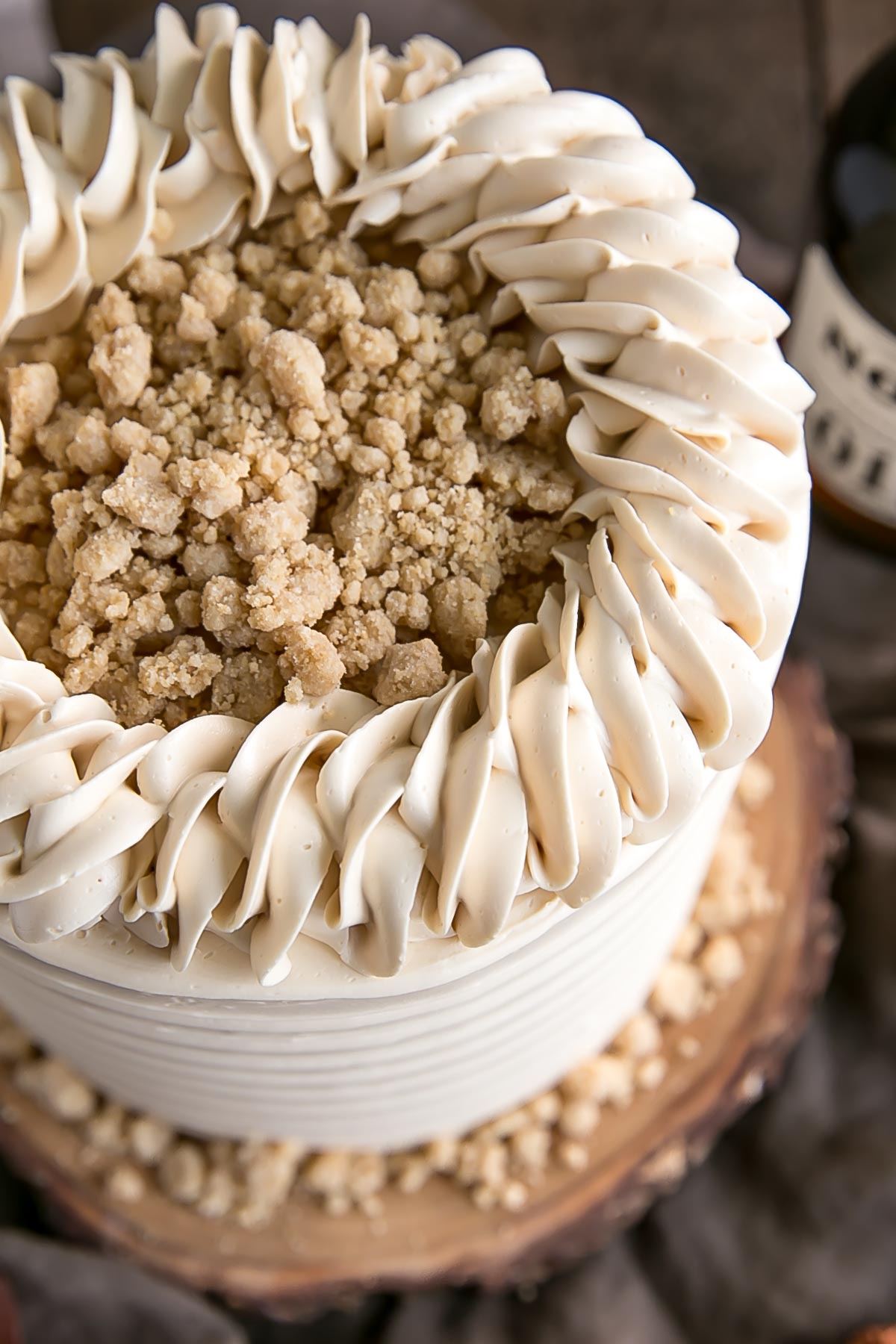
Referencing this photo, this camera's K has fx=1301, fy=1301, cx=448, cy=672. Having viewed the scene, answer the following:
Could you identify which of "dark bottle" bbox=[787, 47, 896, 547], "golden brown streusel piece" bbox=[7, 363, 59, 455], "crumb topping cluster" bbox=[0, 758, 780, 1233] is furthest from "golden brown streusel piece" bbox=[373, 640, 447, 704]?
"dark bottle" bbox=[787, 47, 896, 547]

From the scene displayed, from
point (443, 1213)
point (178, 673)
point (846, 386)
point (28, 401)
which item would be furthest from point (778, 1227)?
point (28, 401)

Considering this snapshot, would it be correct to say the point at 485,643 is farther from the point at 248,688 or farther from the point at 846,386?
the point at 846,386

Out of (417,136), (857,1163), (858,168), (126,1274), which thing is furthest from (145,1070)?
(858,168)

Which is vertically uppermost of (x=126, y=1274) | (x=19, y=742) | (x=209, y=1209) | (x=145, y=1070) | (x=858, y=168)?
(x=858, y=168)

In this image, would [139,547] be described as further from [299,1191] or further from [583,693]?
[299,1191]

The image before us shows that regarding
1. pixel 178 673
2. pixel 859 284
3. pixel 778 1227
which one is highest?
pixel 859 284

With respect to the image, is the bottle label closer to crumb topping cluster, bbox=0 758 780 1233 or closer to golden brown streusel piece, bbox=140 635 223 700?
crumb topping cluster, bbox=0 758 780 1233

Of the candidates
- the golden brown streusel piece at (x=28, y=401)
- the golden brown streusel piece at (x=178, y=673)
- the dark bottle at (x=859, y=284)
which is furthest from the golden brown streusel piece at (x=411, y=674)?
the dark bottle at (x=859, y=284)
